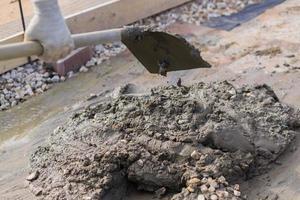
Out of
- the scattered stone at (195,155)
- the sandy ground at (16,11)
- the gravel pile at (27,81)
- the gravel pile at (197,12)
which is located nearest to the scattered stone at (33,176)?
the scattered stone at (195,155)

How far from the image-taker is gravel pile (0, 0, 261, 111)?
5.45 metres

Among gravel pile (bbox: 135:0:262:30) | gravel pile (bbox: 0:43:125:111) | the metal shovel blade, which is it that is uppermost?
the metal shovel blade

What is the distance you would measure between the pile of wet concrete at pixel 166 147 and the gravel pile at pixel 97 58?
1.18 metres

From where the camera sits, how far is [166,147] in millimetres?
3928

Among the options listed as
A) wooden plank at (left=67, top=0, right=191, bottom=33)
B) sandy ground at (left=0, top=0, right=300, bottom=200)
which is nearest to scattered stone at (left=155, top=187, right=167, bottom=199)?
sandy ground at (left=0, top=0, right=300, bottom=200)

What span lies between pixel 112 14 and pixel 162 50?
2193mm

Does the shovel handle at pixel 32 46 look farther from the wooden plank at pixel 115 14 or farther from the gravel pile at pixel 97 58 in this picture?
the wooden plank at pixel 115 14

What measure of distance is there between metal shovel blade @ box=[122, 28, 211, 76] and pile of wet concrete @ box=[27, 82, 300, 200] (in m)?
0.24

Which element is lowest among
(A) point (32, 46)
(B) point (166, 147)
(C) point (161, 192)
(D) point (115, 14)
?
(C) point (161, 192)

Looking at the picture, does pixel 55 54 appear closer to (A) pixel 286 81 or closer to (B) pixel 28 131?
(B) pixel 28 131

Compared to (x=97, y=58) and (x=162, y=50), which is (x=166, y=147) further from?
(x=97, y=58)

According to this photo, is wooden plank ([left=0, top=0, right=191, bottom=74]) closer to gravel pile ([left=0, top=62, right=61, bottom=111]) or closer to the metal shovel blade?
gravel pile ([left=0, top=62, right=61, bottom=111])

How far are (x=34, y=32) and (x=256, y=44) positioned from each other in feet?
10.1

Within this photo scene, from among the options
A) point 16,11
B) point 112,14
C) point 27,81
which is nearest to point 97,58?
point 112,14
